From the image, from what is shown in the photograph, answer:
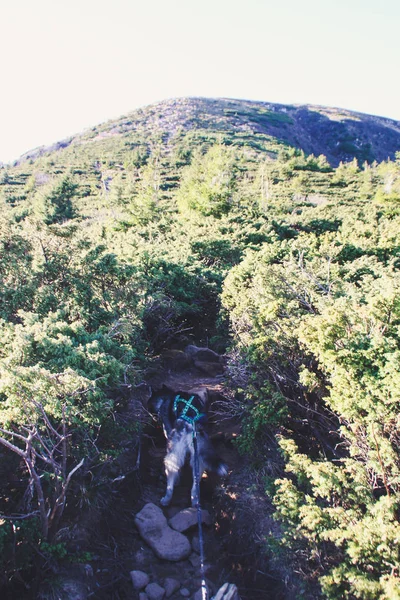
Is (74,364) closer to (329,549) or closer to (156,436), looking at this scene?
(156,436)

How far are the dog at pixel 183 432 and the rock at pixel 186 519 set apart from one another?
0.80 feet

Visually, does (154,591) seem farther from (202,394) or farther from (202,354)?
(202,354)

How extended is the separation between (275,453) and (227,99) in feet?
444

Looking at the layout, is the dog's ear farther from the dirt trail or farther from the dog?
the dirt trail

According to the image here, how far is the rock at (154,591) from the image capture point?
19.7 feet

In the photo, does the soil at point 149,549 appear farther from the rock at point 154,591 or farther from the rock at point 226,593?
the rock at point 226,593

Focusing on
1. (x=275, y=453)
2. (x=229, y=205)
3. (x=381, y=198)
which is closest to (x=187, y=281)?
(x=275, y=453)

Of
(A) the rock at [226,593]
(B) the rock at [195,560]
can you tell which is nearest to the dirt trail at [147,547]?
(B) the rock at [195,560]

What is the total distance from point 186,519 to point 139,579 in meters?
1.48

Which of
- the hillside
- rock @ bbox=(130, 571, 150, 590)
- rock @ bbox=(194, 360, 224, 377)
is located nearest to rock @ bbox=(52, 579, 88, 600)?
the hillside

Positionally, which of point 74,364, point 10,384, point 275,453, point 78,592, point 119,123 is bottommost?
point 78,592

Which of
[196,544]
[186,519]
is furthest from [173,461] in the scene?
[196,544]

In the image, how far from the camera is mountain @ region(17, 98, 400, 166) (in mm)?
87250

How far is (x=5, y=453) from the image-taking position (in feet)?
18.8
